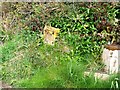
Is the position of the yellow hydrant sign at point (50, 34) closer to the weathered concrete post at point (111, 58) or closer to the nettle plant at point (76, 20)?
the nettle plant at point (76, 20)

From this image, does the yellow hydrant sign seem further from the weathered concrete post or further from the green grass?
the weathered concrete post

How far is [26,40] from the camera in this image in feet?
13.5

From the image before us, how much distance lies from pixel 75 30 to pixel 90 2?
438mm

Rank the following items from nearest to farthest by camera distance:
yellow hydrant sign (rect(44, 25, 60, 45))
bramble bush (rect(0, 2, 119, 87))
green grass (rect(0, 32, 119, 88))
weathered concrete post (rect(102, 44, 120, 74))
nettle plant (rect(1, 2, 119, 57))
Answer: green grass (rect(0, 32, 119, 88)) < weathered concrete post (rect(102, 44, 120, 74)) < bramble bush (rect(0, 2, 119, 87)) < nettle plant (rect(1, 2, 119, 57)) < yellow hydrant sign (rect(44, 25, 60, 45))

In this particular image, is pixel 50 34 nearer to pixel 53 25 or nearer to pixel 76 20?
pixel 53 25

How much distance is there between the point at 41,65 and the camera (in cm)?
376

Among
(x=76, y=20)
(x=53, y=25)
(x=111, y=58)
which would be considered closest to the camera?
(x=111, y=58)

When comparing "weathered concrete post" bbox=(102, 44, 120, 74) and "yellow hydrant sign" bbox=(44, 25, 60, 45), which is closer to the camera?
"weathered concrete post" bbox=(102, 44, 120, 74)

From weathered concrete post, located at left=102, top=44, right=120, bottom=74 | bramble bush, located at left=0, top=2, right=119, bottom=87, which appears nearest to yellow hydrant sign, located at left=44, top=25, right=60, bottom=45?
bramble bush, located at left=0, top=2, right=119, bottom=87

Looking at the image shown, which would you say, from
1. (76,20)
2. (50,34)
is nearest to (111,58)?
(76,20)

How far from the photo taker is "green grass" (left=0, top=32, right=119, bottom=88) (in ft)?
11.2

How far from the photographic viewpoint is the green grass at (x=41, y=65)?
3416mm

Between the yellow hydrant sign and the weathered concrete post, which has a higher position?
the yellow hydrant sign

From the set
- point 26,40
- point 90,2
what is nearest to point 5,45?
point 26,40
